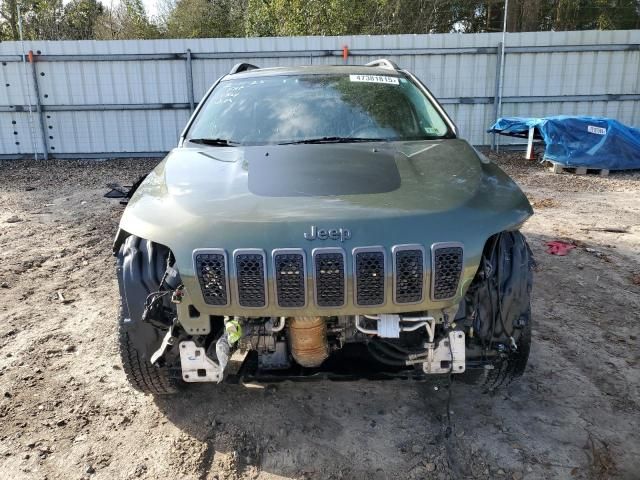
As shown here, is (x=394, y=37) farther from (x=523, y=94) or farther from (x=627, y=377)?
(x=627, y=377)

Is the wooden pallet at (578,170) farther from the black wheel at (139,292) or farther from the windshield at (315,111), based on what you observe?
the black wheel at (139,292)

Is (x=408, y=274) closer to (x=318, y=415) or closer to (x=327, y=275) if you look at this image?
(x=327, y=275)

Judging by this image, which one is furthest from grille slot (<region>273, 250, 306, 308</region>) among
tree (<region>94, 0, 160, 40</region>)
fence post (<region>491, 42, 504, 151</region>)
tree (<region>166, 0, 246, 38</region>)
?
tree (<region>94, 0, 160, 40</region>)

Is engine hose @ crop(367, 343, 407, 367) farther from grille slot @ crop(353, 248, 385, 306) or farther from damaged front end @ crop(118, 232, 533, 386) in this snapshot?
grille slot @ crop(353, 248, 385, 306)

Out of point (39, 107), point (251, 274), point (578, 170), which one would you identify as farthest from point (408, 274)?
point (39, 107)

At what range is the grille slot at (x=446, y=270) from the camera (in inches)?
87.4

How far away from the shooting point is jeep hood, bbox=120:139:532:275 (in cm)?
224

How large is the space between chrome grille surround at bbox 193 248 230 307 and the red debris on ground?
4.23 meters

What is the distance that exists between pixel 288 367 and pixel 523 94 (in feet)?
34.8

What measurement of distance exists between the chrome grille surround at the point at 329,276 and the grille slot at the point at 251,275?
0.21m

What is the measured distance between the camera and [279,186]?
2547mm

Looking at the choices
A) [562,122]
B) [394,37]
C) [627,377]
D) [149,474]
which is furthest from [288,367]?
A: [394,37]

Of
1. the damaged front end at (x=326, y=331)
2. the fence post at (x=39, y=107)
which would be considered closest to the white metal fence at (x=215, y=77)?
the fence post at (x=39, y=107)

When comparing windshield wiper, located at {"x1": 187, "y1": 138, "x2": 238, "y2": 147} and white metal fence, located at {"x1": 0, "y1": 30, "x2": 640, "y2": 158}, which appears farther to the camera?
white metal fence, located at {"x1": 0, "y1": 30, "x2": 640, "y2": 158}
